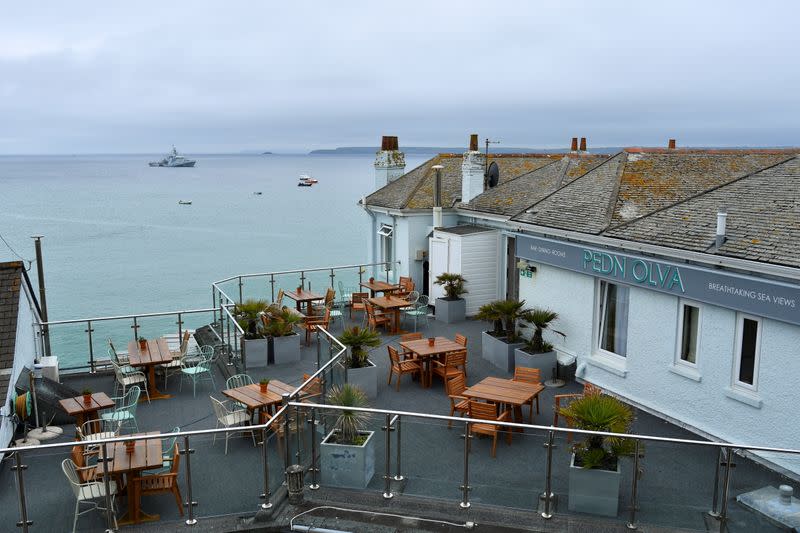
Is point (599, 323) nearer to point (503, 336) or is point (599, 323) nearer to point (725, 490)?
point (503, 336)

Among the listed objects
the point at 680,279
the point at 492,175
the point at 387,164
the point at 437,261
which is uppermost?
the point at 387,164

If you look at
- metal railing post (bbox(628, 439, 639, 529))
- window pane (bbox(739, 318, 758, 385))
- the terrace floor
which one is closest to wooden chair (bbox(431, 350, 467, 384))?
the terrace floor

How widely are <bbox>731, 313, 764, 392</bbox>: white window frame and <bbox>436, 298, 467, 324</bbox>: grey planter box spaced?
29.0 ft

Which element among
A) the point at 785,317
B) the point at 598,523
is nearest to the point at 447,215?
the point at 785,317

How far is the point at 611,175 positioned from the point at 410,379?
21.1ft

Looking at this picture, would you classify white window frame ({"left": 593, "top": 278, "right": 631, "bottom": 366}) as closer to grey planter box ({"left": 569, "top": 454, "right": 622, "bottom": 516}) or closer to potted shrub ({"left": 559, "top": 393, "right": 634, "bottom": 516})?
potted shrub ({"left": 559, "top": 393, "right": 634, "bottom": 516})

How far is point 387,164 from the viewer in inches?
983

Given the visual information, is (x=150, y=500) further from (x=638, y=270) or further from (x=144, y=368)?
(x=638, y=270)

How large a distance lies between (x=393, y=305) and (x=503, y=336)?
3176mm

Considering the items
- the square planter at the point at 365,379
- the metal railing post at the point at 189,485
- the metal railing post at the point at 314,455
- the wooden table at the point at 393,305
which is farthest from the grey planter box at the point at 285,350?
the metal railing post at the point at 189,485

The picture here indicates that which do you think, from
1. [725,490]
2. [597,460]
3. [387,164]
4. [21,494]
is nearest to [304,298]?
[387,164]

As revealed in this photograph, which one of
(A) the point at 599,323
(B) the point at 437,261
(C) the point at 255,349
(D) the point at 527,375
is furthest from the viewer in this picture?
(B) the point at 437,261

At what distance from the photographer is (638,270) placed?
11.8 m

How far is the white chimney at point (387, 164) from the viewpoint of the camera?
25.0 metres
